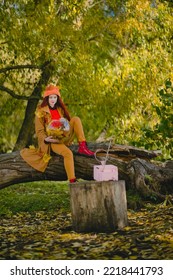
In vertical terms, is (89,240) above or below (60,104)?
below

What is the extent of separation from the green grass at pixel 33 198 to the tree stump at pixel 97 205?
2.06m

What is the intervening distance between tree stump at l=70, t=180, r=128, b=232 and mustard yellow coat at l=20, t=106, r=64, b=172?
1358 millimetres

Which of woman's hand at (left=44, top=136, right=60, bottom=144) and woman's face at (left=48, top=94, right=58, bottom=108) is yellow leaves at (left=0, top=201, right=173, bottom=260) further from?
woman's face at (left=48, top=94, right=58, bottom=108)

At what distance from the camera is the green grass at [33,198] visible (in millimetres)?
8917

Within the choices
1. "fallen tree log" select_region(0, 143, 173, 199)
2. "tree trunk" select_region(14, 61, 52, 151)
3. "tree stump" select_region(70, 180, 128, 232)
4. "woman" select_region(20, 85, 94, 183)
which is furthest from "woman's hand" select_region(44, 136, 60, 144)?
"tree trunk" select_region(14, 61, 52, 151)

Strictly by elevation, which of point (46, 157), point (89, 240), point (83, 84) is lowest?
point (89, 240)

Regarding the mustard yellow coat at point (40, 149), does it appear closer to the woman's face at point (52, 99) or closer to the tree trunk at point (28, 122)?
the woman's face at point (52, 99)

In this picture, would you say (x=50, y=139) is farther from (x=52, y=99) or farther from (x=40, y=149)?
(x=52, y=99)

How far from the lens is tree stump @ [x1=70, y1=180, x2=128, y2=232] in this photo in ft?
21.4

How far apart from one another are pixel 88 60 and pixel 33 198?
12.2ft

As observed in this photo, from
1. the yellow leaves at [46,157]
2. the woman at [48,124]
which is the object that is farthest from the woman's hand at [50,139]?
the yellow leaves at [46,157]

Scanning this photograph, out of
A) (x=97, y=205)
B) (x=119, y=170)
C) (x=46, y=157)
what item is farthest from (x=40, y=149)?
(x=97, y=205)

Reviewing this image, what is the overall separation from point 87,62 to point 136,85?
67.5 inches

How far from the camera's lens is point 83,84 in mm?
11430
